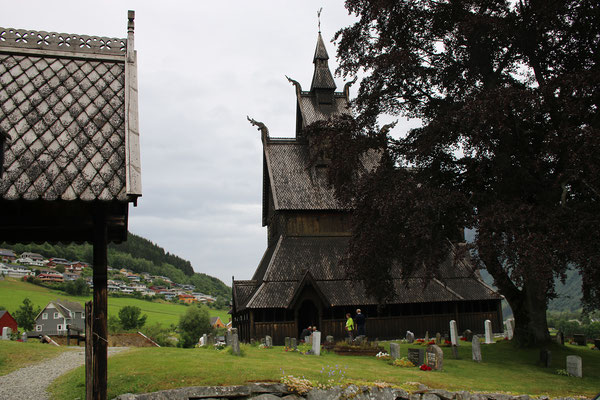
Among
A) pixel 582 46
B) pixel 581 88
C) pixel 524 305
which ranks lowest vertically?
pixel 524 305

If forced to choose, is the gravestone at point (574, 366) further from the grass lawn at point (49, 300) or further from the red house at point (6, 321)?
the grass lawn at point (49, 300)

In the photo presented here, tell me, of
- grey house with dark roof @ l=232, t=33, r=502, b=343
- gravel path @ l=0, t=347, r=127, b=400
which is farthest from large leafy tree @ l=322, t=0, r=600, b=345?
gravel path @ l=0, t=347, r=127, b=400

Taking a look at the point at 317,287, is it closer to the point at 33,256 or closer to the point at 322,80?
the point at 322,80

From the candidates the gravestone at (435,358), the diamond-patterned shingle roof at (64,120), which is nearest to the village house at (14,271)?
the gravestone at (435,358)

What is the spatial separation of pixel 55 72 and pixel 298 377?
9.00 meters

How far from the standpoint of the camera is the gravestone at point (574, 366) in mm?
16906

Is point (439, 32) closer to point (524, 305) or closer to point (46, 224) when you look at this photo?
point (524, 305)

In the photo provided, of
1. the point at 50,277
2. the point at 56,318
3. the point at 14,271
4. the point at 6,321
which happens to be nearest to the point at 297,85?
the point at 6,321

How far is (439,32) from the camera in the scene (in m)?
22.4

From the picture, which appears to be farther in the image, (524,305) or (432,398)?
(524,305)

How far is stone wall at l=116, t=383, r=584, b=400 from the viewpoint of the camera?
11281mm

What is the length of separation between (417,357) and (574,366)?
16.8 ft

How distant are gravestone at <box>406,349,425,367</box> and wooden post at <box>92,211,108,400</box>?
13.0 meters

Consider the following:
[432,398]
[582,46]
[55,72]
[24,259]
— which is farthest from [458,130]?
[24,259]
